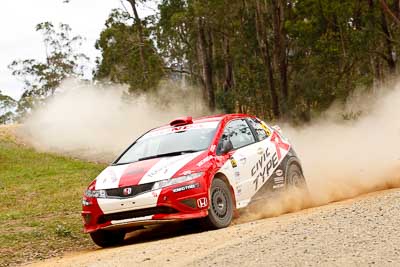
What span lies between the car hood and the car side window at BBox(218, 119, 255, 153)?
0.87 m

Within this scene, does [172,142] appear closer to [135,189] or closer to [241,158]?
[241,158]

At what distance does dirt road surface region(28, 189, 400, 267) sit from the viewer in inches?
236

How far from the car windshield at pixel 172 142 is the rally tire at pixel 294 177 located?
5.43 ft

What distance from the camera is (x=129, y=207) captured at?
29.1 feet

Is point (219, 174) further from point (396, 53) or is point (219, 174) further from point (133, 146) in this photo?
point (396, 53)

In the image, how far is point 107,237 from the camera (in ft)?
31.2

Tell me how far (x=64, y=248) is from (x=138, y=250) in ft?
7.64

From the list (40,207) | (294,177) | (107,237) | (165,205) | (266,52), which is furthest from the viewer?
(266,52)

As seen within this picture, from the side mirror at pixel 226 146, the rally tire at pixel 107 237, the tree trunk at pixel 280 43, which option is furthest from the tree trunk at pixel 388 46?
the rally tire at pixel 107 237

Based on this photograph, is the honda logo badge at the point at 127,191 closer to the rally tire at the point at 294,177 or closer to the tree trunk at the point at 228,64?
the rally tire at the point at 294,177

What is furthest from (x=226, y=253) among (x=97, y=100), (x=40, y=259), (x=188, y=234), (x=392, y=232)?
(x=97, y=100)

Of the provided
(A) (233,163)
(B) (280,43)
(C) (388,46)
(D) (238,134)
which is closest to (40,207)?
(D) (238,134)

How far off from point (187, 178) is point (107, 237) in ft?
5.05

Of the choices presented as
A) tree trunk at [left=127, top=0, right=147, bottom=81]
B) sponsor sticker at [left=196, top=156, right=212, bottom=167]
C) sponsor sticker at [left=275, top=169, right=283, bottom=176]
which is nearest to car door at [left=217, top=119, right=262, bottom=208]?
sponsor sticker at [left=196, top=156, right=212, bottom=167]
